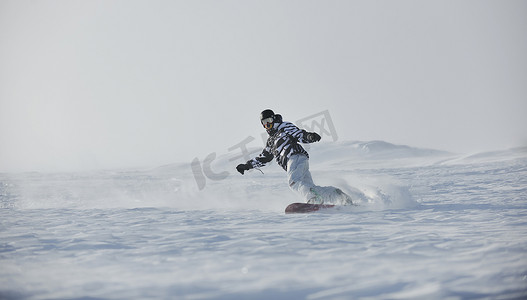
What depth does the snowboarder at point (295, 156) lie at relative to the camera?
6.65 metres

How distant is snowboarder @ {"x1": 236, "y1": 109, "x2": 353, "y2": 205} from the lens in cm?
665

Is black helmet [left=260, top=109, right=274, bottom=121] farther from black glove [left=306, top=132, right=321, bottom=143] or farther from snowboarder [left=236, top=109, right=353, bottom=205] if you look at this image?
black glove [left=306, top=132, right=321, bottom=143]

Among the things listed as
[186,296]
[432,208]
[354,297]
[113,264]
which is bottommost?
[432,208]

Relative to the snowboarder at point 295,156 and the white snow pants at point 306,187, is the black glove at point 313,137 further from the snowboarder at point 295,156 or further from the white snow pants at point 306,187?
the white snow pants at point 306,187

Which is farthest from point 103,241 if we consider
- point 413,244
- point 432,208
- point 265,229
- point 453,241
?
point 432,208

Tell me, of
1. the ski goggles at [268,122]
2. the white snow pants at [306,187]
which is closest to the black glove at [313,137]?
the white snow pants at [306,187]

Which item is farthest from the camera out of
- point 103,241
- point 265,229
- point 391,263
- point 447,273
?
point 265,229

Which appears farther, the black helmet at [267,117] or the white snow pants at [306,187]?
the black helmet at [267,117]

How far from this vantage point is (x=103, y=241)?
428cm

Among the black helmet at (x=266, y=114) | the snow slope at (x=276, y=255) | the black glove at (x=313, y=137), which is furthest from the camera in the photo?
the black helmet at (x=266, y=114)

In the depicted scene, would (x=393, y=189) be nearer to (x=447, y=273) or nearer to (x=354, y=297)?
(x=447, y=273)

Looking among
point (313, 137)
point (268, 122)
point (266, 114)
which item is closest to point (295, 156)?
point (313, 137)

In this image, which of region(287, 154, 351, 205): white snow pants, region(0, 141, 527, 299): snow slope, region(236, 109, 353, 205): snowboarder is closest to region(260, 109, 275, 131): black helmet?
region(236, 109, 353, 205): snowboarder

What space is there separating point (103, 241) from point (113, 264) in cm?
117
